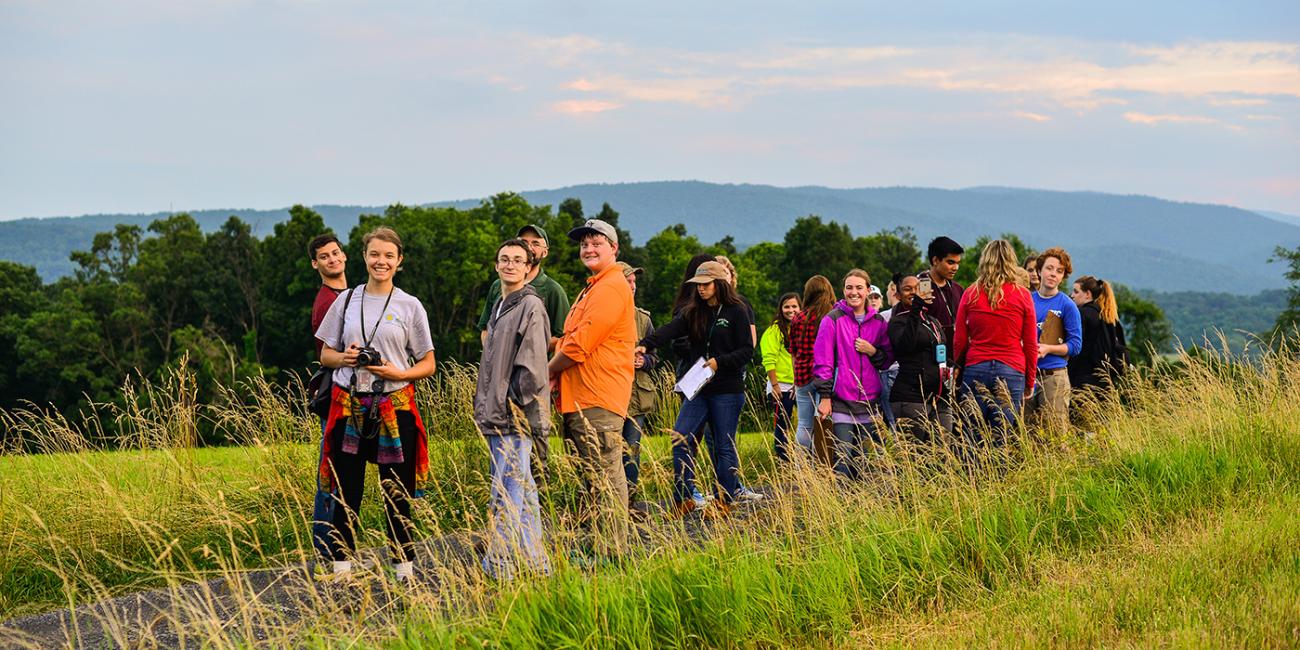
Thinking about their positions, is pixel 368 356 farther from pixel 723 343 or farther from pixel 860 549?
pixel 723 343

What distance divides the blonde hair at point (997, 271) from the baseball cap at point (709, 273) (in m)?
1.91

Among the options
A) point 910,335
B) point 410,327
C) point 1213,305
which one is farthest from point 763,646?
point 1213,305

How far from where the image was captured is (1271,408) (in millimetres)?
8953

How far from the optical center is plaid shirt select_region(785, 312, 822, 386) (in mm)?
8938

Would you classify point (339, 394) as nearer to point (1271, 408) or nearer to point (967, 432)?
point (967, 432)

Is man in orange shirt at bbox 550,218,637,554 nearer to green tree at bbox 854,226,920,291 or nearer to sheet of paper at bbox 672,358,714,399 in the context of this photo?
sheet of paper at bbox 672,358,714,399

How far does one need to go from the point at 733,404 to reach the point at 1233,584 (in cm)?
366

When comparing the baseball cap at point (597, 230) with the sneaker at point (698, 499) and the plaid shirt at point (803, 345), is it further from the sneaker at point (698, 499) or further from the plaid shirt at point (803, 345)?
the plaid shirt at point (803, 345)

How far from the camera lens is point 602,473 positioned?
5117 mm

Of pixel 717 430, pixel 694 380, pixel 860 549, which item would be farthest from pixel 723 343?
pixel 860 549

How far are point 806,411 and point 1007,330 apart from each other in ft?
5.50

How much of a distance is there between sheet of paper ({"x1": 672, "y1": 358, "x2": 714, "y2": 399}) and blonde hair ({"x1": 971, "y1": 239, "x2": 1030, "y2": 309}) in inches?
86.4

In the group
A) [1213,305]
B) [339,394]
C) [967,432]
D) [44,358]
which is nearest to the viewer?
[339,394]

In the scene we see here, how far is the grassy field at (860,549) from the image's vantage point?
15.5 feet
